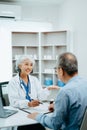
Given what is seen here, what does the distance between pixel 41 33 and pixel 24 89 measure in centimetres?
294

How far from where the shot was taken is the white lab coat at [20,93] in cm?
277

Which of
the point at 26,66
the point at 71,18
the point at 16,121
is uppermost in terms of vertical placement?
the point at 71,18

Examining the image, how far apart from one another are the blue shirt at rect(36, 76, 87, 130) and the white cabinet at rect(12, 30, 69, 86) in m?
3.74

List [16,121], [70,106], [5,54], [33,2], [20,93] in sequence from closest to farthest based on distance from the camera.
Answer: [70,106]
[16,121]
[20,93]
[5,54]
[33,2]

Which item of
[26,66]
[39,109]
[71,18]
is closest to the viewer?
[39,109]

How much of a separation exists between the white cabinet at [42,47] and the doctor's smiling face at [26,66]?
97.7 inches

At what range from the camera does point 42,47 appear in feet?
18.9

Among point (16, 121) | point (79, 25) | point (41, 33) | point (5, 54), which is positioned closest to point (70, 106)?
point (16, 121)

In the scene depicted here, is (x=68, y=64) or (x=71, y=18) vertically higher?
(x=71, y=18)

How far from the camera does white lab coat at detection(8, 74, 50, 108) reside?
2773mm

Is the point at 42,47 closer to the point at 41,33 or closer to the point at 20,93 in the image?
the point at 41,33

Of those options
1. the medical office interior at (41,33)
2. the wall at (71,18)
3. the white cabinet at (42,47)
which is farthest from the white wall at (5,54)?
the wall at (71,18)

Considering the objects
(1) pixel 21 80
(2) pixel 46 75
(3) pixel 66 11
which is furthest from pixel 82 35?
(1) pixel 21 80

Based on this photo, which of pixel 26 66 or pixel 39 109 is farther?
pixel 26 66
